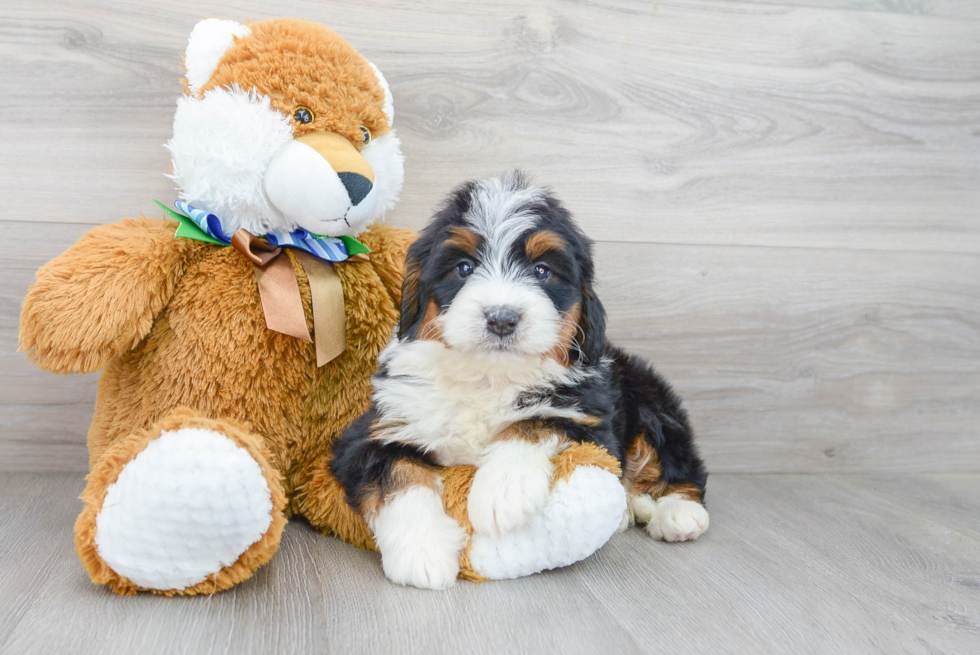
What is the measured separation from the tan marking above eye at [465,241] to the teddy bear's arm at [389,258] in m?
0.35

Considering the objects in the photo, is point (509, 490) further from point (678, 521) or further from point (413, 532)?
point (678, 521)

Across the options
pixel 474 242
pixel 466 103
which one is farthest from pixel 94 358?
pixel 466 103

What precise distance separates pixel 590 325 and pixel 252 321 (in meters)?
0.77

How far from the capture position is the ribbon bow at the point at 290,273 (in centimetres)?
167

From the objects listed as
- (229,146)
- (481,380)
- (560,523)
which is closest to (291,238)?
(229,146)

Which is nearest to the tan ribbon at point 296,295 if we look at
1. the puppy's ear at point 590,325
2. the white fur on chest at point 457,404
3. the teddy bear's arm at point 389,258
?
the teddy bear's arm at point 389,258

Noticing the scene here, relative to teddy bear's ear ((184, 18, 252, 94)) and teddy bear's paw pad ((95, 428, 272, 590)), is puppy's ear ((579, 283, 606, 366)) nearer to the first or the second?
teddy bear's paw pad ((95, 428, 272, 590))

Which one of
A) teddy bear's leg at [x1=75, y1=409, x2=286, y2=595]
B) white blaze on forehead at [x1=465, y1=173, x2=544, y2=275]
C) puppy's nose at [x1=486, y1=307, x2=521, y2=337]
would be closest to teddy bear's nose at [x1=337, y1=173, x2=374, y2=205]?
white blaze on forehead at [x1=465, y1=173, x2=544, y2=275]

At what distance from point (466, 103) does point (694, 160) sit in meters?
0.77

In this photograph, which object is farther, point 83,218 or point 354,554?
point 83,218

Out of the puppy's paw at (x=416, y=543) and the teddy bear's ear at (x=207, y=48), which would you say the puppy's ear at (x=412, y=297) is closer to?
the puppy's paw at (x=416, y=543)

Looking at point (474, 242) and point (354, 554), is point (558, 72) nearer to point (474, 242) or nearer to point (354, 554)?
point (474, 242)

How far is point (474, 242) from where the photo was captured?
60.3 inches

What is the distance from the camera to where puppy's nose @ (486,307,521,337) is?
4.64ft
